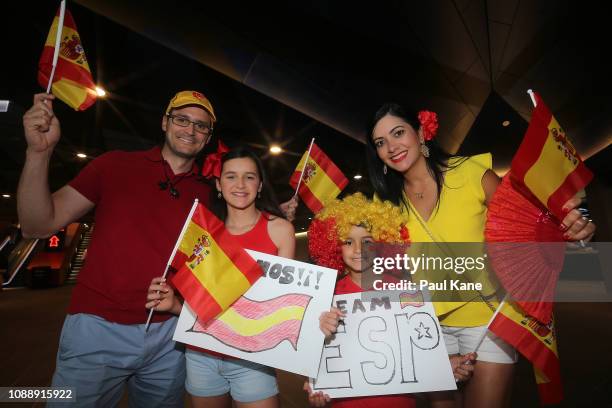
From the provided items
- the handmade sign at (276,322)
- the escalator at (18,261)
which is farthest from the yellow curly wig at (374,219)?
the escalator at (18,261)

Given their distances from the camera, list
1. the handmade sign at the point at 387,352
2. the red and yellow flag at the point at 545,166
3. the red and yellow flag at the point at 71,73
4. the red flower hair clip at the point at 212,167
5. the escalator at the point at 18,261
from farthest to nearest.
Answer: the escalator at the point at 18,261 < the red flower hair clip at the point at 212,167 < the red and yellow flag at the point at 71,73 < the handmade sign at the point at 387,352 < the red and yellow flag at the point at 545,166

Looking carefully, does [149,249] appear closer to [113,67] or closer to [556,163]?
[556,163]

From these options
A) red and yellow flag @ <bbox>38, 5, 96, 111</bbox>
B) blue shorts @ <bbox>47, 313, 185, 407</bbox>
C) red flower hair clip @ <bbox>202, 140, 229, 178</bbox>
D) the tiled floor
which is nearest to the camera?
blue shorts @ <bbox>47, 313, 185, 407</bbox>

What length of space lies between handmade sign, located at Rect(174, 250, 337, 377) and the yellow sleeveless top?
0.69m

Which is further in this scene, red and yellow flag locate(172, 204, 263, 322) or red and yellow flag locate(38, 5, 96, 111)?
red and yellow flag locate(38, 5, 96, 111)

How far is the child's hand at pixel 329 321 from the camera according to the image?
1612mm

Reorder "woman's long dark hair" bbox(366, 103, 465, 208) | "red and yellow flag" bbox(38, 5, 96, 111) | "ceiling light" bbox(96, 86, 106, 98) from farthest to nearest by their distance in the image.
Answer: "ceiling light" bbox(96, 86, 106, 98), "woman's long dark hair" bbox(366, 103, 465, 208), "red and yellow flag" bbox(38, 5, 96, 111)

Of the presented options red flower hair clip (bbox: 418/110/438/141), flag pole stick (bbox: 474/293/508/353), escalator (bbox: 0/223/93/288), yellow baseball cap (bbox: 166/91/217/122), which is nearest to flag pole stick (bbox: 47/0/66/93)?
yellow baseball cap (bbox: 166/91/217/122)

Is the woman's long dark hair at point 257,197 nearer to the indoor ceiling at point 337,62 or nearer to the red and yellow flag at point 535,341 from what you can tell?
the red and yellow flag at point 535,341

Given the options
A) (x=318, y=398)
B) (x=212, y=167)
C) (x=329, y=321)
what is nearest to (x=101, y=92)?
(x=212, y=167)

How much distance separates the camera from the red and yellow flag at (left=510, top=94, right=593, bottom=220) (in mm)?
1457

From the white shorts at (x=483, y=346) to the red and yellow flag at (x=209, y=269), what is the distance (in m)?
1.22

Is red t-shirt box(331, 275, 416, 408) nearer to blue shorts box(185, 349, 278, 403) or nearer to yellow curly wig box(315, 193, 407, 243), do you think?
blue shorts box(185, 349, 278, 403)

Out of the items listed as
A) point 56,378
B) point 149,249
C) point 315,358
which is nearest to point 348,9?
point 149,249
